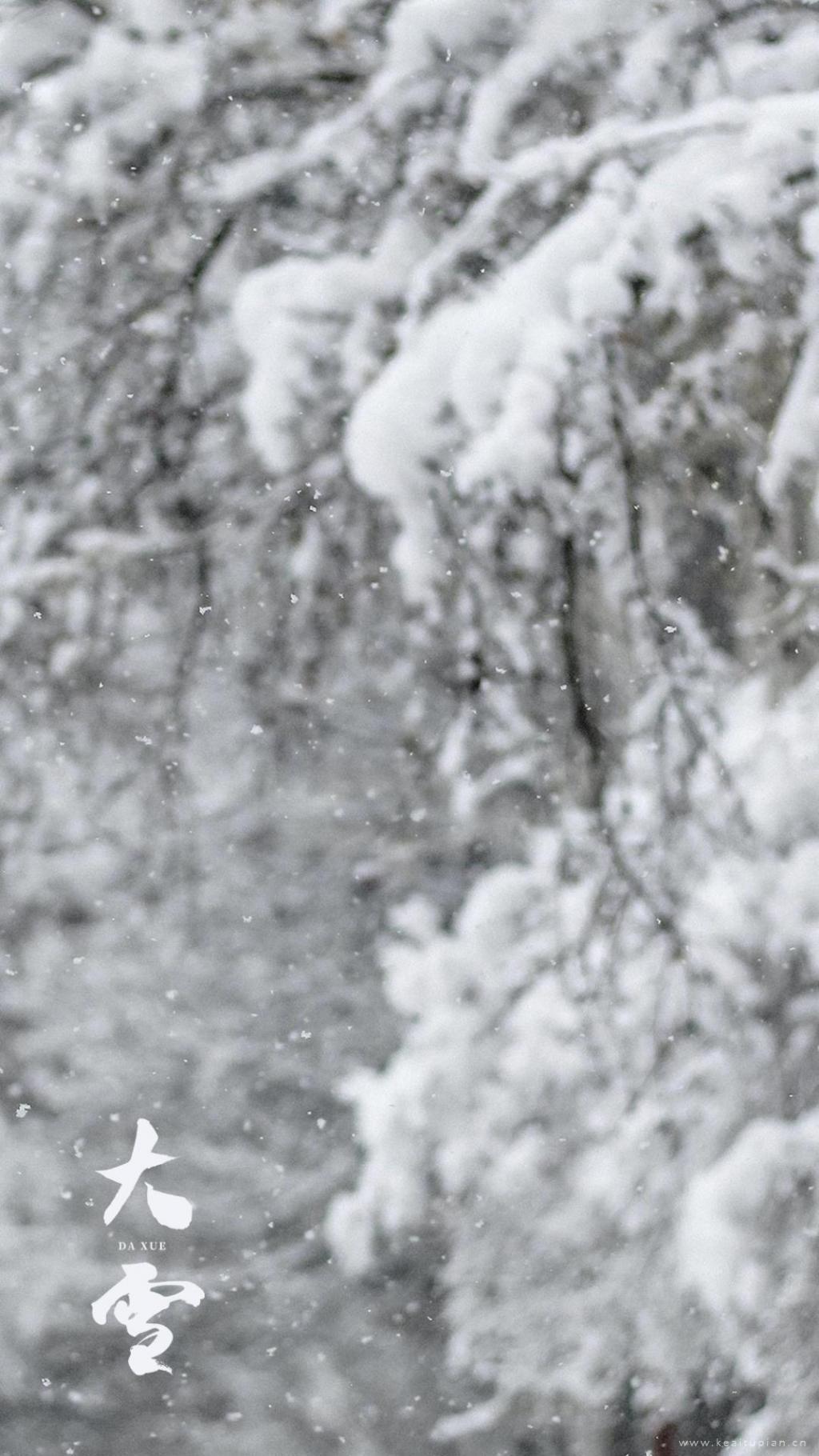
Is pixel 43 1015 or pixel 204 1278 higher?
pixel 43 1015

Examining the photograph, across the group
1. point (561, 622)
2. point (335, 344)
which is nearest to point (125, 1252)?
point (561, 622)

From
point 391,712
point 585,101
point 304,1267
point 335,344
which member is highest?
point 585,101

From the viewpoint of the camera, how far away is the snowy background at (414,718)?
783 millimetres

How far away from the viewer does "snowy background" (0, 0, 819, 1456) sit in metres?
0.78

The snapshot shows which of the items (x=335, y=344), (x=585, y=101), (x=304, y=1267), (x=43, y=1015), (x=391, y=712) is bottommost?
A: (x=304, y=1267)

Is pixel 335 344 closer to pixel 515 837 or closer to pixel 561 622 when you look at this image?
pixel 561 622

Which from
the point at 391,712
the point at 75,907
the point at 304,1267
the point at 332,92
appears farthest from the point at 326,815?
the point at 332,92

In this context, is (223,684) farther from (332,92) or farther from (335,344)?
(332,92)

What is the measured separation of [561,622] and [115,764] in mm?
322

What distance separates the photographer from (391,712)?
2.68 ft

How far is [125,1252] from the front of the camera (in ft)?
2.73

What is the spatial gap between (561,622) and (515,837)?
15 centimetres

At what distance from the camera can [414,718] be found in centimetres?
82

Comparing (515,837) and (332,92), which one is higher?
(332,92)
